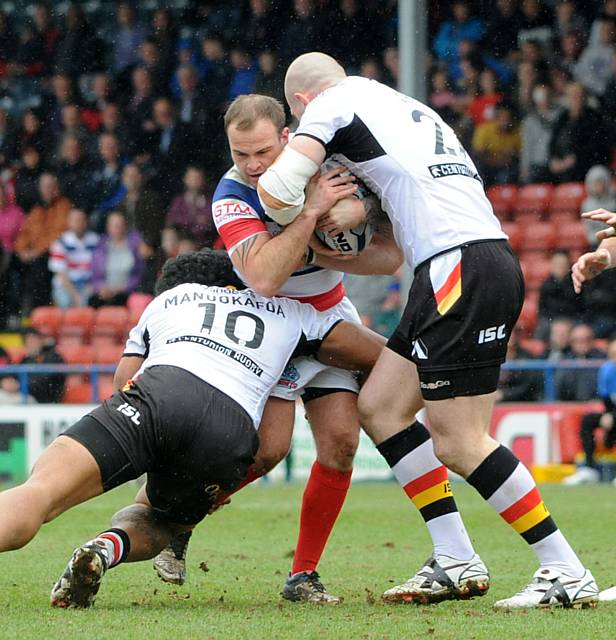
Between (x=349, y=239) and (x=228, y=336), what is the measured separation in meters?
0.65

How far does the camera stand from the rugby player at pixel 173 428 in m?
4.59

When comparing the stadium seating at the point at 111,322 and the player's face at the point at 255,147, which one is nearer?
the player's face at the point at 255,147

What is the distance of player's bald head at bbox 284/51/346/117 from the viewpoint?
525cm

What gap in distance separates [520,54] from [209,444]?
12.0m

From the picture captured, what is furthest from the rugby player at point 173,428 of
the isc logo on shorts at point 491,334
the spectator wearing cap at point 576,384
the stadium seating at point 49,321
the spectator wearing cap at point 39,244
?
the spectator wearing cap at point 39,244

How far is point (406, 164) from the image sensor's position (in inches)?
195

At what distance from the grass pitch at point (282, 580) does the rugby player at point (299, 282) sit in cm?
32

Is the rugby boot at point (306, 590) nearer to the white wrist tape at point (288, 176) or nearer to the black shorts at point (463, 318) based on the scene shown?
the black shorts at point (463, 318)

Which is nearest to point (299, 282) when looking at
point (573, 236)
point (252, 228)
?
point (252, 228)

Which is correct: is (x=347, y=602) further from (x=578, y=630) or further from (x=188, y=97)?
(x=188, y=97)

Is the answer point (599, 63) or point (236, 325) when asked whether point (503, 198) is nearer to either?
point (599, 63)

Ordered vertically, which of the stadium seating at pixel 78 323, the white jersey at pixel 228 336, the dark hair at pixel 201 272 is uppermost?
the dark hair at pixel 201 272

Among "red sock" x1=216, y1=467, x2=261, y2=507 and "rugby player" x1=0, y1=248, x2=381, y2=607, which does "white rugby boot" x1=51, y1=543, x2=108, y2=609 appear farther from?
"red sock" x1=216, y1=467, x2=261, y2=507

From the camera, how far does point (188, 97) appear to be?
17328 millimetres
